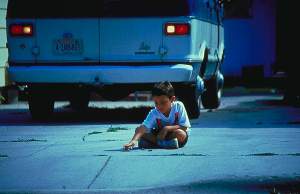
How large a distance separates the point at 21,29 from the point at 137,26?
175 centimetres

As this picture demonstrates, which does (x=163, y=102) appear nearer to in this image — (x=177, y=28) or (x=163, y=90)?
Result: (x=163, y=90)

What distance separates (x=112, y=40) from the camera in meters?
11.6

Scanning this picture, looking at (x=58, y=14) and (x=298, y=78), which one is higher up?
(x=58, y=14)

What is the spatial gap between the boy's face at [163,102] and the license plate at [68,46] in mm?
3275

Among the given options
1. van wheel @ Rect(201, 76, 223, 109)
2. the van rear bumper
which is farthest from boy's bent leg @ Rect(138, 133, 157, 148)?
van wheel @ Rect(201, 76, 223, 109)

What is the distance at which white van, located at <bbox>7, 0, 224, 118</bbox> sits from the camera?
11438 millimetres

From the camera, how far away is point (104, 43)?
38.1 ft

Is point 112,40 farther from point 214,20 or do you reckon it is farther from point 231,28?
point 231,28

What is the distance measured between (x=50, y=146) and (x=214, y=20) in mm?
5886

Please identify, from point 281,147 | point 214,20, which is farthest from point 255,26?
point 281,147

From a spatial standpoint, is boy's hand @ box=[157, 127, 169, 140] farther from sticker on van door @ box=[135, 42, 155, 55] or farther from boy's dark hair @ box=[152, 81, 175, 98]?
sticker on van door @ box=[135, 42, 155, 55]

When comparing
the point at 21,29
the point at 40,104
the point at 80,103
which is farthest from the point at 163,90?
the point at 80,103

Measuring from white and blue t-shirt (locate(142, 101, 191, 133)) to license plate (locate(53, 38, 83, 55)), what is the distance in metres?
3.24

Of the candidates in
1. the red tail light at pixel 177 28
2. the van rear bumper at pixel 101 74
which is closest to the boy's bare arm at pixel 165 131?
the van rear bumper at pixel 101 74
